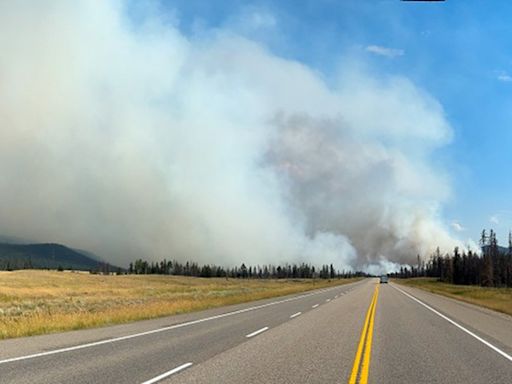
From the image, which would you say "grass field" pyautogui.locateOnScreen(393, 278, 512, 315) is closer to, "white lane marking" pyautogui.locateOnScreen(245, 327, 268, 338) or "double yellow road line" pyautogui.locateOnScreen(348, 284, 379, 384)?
"double yellow road line" pyautogui.locateOnScreen(348, 284, 379, 384)

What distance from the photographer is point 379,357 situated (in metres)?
12.0

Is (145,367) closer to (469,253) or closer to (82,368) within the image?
(82,368)

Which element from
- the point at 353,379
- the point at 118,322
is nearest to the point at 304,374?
the point at 353,379

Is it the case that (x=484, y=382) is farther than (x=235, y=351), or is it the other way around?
(x=235, y=351)

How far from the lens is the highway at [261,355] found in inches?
367

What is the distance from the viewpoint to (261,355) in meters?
12.0

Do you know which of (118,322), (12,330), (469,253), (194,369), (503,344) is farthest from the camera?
(469,253)

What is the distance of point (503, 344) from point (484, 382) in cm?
A: 688

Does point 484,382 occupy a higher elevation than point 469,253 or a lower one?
lower

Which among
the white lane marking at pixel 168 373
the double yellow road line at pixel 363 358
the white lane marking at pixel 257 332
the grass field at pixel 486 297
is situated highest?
the grass field at pixel 486 297

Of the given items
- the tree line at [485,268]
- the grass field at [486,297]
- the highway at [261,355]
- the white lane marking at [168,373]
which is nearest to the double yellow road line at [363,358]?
the highway at [261,355]

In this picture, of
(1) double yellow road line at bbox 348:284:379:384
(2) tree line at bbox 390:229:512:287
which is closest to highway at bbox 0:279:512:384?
(1) double yellow road line at bbox 348:284:379:384

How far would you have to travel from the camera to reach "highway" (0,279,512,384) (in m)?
9.32

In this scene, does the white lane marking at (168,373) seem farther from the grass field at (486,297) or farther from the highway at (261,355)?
the grass field at (486,297)
